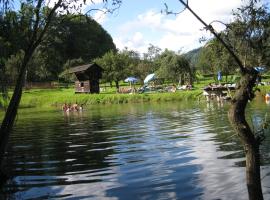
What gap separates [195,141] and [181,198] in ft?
39.9

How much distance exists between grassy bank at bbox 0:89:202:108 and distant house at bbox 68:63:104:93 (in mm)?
5407

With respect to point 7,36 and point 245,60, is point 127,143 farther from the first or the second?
point 245,60

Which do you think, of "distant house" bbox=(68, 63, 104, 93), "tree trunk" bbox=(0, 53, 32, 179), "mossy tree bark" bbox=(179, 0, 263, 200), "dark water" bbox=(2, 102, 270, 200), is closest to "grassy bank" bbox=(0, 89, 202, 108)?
"distant house" bbox=(68, 63, 104, 93)

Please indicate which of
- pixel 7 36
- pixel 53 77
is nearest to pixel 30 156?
pixel 7 36

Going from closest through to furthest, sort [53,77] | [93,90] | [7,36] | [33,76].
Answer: [7,36]
[93,90]
[33,76]
[53,77]

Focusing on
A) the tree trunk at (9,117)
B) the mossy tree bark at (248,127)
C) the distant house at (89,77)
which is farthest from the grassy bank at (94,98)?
the mossy tree bark at (248,127)

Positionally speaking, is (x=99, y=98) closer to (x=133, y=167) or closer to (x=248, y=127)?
(x=133, y=167)

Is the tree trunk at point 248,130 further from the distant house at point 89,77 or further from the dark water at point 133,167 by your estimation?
the distant house at point 89,77

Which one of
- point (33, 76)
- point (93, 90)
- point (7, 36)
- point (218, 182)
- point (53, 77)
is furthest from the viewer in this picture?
point (53, 77)

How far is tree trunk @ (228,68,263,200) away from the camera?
30.3 feet

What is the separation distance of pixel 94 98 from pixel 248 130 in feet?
252

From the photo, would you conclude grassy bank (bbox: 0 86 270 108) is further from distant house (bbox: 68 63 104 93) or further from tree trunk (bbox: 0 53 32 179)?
tree trunk (bbox: 0 53 32 179)

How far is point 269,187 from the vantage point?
13117mm

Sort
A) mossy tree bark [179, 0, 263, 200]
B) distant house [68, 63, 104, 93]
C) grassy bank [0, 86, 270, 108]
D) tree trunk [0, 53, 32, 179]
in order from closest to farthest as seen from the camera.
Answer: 1. mossy tree bark [179, 0, 263, 200]
2. tree trunk [0, 53, 32, 179]
3. grassy bank [0, 86, 270, 108]
4. distant house [68, 63, 104, 93]
